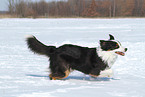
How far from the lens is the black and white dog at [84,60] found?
434cm

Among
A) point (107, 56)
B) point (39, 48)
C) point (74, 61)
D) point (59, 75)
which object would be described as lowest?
point (59, 75)

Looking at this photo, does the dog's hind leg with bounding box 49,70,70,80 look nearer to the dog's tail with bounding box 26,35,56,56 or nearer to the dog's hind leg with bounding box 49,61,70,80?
the dog's hind leg with bounding box 49,61,70,80

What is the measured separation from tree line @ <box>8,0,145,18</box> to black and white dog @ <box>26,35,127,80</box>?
4694 centimetres

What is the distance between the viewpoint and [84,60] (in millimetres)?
4445

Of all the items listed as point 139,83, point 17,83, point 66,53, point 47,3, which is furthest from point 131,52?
point 47,3

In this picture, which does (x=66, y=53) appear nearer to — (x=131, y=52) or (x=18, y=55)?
(x=18, y=55)

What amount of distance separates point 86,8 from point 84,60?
50896 mm

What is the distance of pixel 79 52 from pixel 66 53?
26cm

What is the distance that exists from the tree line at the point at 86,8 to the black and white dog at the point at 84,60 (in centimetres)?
4694

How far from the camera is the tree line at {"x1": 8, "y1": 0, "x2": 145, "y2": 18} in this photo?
52719 millimetres

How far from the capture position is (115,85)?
14.0 feet

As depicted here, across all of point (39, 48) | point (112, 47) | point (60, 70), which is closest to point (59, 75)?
point (60, 70)

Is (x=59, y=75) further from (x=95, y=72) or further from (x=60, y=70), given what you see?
(x=95, y=72)

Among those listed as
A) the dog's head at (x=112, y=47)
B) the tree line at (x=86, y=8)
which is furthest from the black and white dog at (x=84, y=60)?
the tree line at (x=86, y=8)
